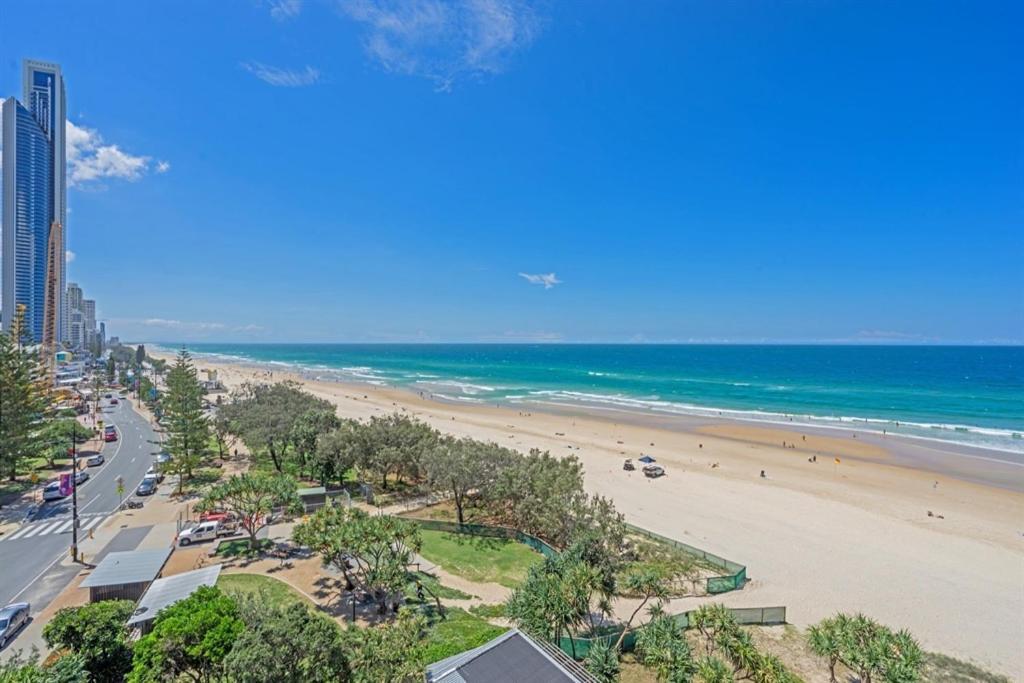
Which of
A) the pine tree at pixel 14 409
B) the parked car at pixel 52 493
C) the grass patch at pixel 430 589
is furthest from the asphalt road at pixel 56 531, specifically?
the grass patch at pixel 430 589

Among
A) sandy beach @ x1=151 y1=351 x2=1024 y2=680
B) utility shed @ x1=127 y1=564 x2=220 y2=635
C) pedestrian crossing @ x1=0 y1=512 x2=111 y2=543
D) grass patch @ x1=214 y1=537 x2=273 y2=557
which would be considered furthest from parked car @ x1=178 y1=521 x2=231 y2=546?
sandy beach @ x1=151 y1=351 x2=1024 y2=680

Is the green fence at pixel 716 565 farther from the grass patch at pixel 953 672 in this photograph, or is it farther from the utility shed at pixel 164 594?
the utility shed at pixel 164 594

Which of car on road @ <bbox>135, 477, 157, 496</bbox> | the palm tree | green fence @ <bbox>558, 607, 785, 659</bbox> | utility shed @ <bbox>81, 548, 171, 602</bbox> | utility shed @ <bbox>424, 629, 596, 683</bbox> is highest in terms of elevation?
utility shed @ <bbox>424, 629, 596, 683</bbox>

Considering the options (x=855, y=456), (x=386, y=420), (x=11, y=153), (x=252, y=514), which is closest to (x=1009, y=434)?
(x=855, y=456)

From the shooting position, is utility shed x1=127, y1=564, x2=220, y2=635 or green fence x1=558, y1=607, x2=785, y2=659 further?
green fence x1=558, y1=607, x2=785, y2=659

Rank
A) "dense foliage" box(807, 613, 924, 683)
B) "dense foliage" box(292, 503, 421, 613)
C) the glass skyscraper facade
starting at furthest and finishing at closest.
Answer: the glass skyscraper facade, "dense foliage" box(292, 503, 421, 613), "dense foliage" box(807, 613, 924, 683)

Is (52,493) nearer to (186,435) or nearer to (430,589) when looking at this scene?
(186,435)

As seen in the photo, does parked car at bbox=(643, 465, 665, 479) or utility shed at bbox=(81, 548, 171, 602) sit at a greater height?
utility shed at bbox=(81, 548, 171, 602)

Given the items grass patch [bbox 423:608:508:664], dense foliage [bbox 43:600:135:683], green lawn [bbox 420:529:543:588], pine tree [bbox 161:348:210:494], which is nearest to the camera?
dense foliage [bbox 43:600:135:683]

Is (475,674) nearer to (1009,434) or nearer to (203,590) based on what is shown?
(203,590)

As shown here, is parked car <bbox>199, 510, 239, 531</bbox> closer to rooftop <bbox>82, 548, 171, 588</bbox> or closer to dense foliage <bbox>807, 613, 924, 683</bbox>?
rooftop <bbox>82, 548, 171, 588</bbox>
